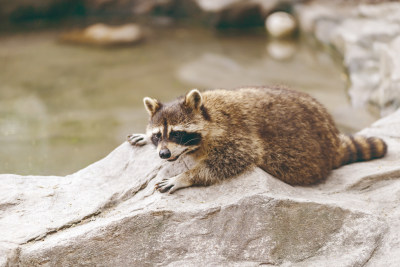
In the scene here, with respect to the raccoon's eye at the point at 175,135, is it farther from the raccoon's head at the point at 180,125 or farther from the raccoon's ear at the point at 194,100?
the raccoon's ear at the point at 194,100

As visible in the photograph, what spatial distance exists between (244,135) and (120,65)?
18.7 feet

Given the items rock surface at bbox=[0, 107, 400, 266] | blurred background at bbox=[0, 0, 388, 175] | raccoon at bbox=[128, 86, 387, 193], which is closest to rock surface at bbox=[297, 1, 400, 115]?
blurred background at bbox=[0, 0, 388, 175]

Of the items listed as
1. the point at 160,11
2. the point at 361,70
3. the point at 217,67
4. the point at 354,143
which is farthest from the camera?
the point at 160,11

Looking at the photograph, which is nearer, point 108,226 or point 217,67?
point 108,226

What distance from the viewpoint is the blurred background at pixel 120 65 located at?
6.14 metres

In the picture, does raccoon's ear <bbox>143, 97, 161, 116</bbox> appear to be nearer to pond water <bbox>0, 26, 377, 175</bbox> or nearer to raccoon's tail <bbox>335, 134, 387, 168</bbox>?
raccoon's tail <bbox>335, 134, 387, 168</bbox>

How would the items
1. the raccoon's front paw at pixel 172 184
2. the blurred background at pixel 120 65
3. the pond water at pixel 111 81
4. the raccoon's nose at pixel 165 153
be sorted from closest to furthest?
1. the raccoon's nose at pixel 165 153
2. the raccoon's front paw at pixel 172 184
3. the pond water at pixel 111 81
4. the blurred background at pixel 120 65

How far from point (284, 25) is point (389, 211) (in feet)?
24.5

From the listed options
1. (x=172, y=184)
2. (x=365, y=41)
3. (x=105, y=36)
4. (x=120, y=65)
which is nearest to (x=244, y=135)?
(x=172, y=184)

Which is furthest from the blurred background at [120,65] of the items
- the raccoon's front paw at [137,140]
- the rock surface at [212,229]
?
the rock surface at [212,229]

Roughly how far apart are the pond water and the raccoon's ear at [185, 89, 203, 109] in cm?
205

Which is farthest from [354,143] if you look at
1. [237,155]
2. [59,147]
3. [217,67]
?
[217,67]

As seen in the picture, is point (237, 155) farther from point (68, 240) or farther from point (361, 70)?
point (361, 70)

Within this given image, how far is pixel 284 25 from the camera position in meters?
10.2
